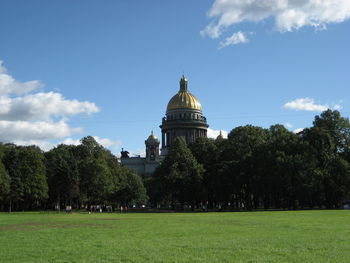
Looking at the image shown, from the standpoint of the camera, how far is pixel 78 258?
15.5m

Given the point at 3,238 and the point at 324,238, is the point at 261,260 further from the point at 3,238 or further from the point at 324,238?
the point at 3,238

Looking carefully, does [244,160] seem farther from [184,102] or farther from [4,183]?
[184,102]

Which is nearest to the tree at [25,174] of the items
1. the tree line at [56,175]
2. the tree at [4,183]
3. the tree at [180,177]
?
the tree line at [56,175]

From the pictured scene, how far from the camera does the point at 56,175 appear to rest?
290 feet

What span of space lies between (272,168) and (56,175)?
3907cm

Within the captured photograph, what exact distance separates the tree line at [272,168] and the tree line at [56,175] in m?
10.8

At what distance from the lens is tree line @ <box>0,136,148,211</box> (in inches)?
3115

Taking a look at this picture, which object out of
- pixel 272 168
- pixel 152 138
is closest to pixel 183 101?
pixel 152 138

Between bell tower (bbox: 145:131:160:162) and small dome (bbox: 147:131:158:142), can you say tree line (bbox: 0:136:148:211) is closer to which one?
bell tower (bbox: 145:131:160:162)

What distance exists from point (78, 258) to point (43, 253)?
1.96 meters

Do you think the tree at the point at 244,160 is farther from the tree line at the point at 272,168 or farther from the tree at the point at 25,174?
the tree at the point at 25,174

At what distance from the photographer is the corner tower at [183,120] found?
164 metres

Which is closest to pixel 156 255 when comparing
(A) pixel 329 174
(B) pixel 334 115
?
(A) pixel 329 174

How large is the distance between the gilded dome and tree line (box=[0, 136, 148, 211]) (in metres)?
69.1
